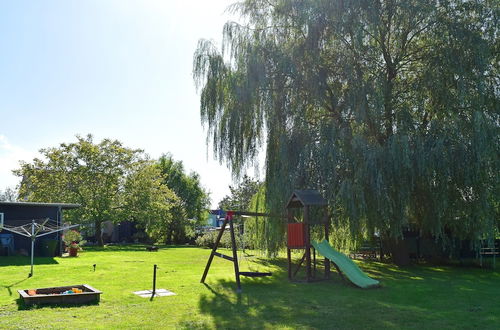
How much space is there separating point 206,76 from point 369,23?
5902 millimetres

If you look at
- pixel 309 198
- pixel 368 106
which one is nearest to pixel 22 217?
pixel 309 198

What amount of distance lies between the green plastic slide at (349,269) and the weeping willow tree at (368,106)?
111 centimetres

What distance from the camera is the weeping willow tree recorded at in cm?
1259

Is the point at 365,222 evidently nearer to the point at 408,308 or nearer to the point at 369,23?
the point at 408,308

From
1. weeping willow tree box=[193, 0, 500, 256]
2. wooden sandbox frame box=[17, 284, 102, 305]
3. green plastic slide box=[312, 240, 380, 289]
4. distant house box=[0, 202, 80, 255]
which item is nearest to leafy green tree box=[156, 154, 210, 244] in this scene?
distant house box=[0, 202, 80, 255]

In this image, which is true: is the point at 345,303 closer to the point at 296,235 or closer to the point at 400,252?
the point at 296,235

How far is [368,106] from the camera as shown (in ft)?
44.2

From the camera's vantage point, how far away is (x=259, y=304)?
8.95 meters

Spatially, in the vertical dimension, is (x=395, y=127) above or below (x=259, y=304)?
above

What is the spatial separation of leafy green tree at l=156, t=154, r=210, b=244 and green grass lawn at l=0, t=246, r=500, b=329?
74.3 feet

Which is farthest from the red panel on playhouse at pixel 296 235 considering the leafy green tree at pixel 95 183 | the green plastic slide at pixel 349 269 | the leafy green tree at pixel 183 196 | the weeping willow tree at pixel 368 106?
the leafy green tree at pixel 183 196

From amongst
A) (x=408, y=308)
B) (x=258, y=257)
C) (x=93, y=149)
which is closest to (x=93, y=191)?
(x=93, y=149)

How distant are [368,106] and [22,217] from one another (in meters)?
17.5

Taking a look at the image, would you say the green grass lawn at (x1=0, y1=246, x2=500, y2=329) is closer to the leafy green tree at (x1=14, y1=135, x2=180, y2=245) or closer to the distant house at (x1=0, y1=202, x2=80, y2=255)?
the distant house at (x1=0, y1=202, x2=80, y2=255)
